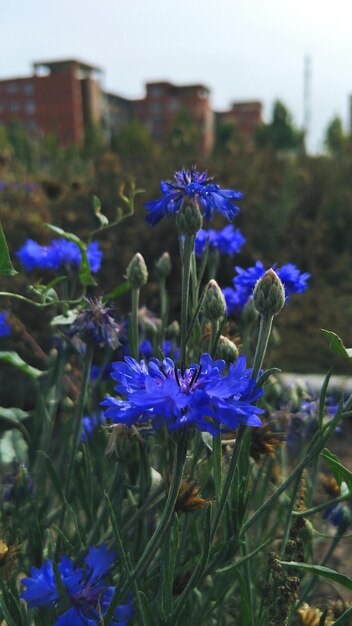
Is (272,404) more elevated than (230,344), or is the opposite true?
(230,344)

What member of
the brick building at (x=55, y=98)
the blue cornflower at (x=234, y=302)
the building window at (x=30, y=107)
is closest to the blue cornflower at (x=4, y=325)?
the blue cornflower at (x=234, y=302)

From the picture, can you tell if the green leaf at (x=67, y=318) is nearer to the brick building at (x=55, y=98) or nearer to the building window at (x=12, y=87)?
the brick building at (x=55, y=98)

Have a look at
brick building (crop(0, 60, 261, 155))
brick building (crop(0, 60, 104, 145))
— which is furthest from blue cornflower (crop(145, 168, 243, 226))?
brick building (crop(0, 60, 104, 145))

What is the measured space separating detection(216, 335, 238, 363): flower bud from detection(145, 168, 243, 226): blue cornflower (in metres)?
0.13

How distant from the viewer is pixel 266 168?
13.3 feet

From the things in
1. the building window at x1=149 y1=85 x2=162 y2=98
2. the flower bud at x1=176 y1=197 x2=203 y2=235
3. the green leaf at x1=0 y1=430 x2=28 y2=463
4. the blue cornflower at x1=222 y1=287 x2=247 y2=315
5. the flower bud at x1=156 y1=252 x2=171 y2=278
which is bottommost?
the green leaf at x1=0 y1=430 x2=28 y2=463

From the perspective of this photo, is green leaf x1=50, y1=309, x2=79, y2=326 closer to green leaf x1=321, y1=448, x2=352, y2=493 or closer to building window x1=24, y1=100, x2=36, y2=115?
green leaf x1=321, y1=448, x2=352, y2=493

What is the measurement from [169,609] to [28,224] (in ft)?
7.02

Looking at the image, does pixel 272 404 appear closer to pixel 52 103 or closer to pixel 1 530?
pixel 1 530

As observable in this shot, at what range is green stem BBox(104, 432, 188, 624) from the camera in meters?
0.46

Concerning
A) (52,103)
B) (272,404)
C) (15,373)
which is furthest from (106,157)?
(52,103)

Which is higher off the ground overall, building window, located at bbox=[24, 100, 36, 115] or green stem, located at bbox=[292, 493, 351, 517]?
building window, located at bbox=[24, 100, 36, 115]

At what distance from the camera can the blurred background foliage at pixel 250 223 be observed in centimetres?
→ 244

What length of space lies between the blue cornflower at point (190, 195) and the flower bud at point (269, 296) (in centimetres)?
14
